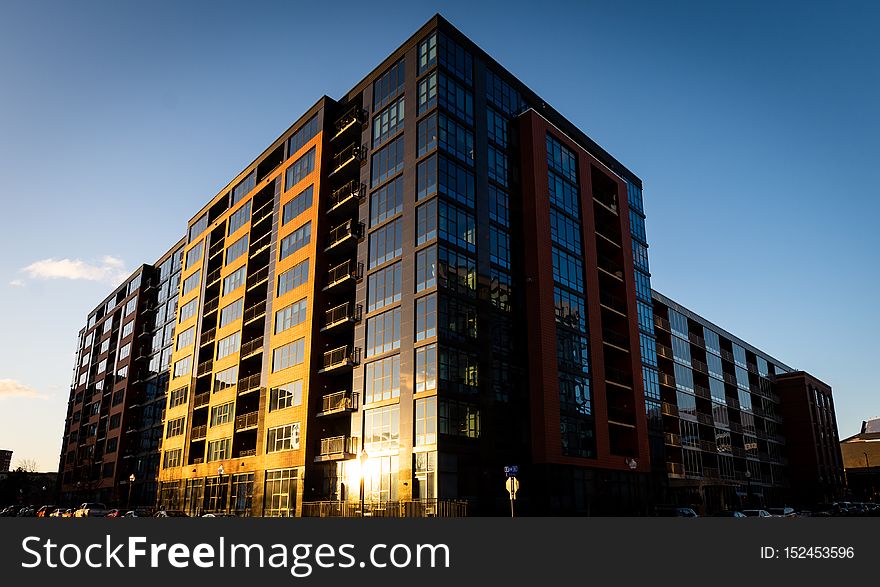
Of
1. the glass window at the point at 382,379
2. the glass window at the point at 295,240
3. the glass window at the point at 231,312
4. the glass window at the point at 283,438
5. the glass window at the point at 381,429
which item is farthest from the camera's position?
the glass window at the point at 231,312

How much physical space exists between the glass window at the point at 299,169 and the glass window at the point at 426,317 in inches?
796

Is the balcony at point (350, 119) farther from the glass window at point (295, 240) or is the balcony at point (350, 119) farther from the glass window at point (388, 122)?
the glass window at point (295, 240)

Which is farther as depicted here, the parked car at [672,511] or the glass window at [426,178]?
the parked car at [672,511]

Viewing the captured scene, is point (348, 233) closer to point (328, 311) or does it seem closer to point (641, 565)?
point (328, 311)

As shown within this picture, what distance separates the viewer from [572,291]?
54.2m

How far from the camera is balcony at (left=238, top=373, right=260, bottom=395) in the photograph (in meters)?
59.3

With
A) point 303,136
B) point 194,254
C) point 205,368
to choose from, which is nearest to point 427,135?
point 303,136

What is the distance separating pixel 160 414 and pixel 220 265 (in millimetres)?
24007

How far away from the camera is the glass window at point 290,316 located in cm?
5494

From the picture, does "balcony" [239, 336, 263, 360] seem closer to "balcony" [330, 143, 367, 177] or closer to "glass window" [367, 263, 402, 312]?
"glass window" [367, 263, 402, 312]

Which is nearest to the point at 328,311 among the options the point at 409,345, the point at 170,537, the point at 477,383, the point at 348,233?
the point at 348,233

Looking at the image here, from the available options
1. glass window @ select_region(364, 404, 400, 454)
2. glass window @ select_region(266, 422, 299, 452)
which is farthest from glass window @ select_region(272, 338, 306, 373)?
glass window @ select_region(364, 404, 400, 454)

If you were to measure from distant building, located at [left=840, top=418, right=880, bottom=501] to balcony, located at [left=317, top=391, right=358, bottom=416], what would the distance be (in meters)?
92.8

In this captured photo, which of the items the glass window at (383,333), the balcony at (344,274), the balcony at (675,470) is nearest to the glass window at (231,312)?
the balcony at (344,274)
